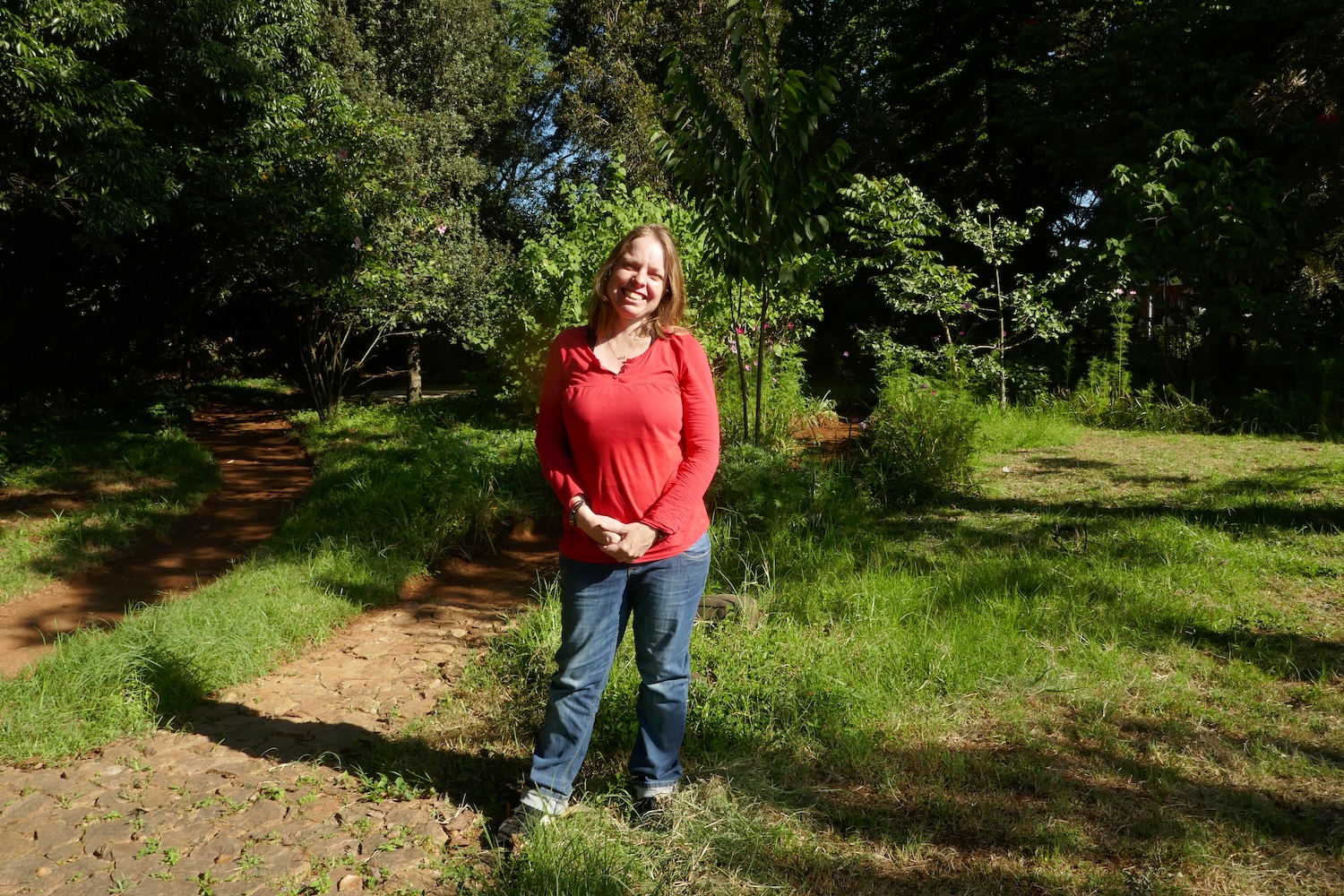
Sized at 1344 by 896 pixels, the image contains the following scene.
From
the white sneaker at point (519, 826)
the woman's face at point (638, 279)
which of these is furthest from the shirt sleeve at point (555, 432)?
the white sneaker at point (519, 826)

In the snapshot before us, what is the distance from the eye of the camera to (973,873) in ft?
8.39

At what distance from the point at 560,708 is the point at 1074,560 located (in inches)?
132

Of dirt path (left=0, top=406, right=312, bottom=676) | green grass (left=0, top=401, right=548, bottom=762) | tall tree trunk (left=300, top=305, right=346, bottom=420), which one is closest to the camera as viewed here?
green grass (left=0, top=401, right=548, bottom=762)

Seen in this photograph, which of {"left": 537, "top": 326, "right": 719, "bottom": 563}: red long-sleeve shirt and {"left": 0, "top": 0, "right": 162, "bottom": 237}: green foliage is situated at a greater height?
{"left": 0, "top": 0, "right": 162, "bottom": 237}: green foliage

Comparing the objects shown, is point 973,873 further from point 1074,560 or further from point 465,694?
point 1074,560

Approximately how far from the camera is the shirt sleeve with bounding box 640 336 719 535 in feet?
8.39

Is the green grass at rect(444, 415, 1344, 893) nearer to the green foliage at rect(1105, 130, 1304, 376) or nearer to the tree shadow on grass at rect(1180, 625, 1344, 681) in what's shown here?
the tree shadow on grass at rect(1180, 625, 1344, 681)

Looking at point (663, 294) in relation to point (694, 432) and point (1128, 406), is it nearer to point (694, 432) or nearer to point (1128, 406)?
point (694, 432)

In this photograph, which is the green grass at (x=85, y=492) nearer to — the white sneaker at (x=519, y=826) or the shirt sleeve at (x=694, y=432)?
the white sneaker at (x=519, y=826)

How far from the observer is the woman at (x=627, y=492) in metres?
2.53

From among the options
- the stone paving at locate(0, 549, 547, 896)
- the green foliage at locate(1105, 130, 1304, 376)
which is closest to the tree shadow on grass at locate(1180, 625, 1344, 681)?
the stone paving at locate(0, 549, 547, 896)

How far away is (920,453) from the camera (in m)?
6.70

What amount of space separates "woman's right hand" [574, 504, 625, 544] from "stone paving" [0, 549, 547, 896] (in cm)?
109

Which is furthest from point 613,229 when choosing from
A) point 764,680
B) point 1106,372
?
point 764,680
